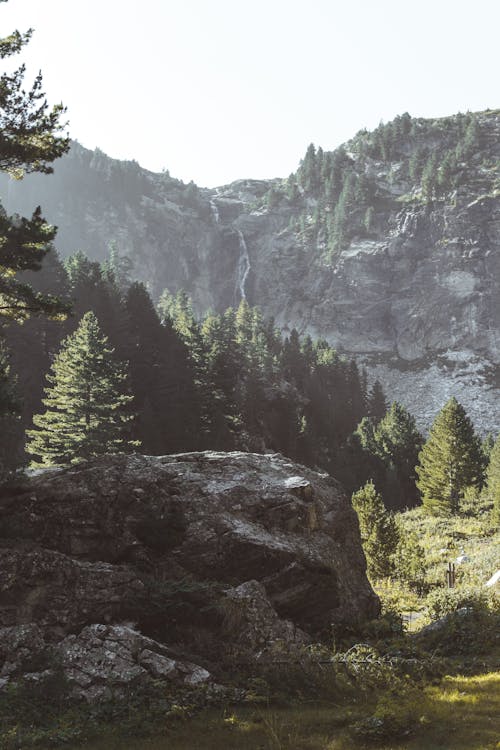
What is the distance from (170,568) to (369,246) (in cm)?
15747

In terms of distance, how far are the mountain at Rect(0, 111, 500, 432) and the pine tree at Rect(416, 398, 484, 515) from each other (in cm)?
6069

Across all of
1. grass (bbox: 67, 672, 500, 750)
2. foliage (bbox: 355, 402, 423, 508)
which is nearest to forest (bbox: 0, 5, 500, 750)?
grass (bbox: 67, 672, 500, 750)

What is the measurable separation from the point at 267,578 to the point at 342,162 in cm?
18850

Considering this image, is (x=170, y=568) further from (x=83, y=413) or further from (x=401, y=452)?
(x=401, y=452)

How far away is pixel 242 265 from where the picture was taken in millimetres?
184625

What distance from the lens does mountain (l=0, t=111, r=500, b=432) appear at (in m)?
138

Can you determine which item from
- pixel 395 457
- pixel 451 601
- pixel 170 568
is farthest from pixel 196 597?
pixel 395 457

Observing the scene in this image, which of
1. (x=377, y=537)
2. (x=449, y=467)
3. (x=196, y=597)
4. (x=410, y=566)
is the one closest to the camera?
(x=196, y=597)

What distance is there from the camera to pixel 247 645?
1316 centimetres

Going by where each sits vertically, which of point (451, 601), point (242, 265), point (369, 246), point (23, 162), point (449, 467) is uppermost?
point (369, 246)

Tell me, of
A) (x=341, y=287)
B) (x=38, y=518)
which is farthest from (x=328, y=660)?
(x=341, y=287)

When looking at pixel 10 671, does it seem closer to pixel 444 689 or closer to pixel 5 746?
pixel 5 746

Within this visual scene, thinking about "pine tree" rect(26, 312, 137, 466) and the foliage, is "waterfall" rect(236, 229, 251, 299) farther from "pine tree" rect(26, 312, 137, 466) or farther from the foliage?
"pine tree" rect(26, 312, 137, 466)

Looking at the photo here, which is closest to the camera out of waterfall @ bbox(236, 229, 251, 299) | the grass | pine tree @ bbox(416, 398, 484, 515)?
the grass
